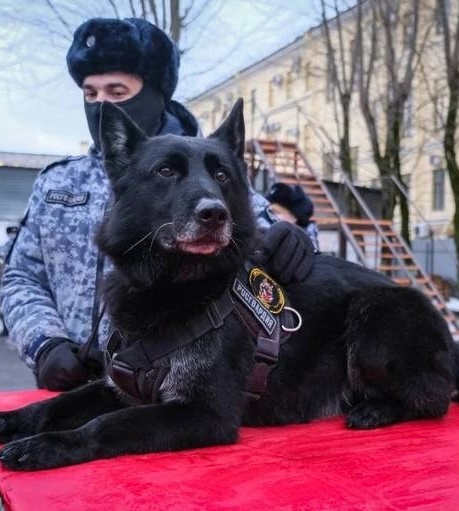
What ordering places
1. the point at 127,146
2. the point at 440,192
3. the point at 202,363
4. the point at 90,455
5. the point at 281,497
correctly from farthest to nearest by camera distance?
the point at 440,192 < the point at 127,146 < the point at 202,363 < the point at 90,455 < the point at 281,497

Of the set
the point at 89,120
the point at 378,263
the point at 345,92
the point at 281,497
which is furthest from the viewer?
the point at 345,92

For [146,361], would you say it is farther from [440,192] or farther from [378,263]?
[440,192]

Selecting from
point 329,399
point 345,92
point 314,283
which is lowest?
point 329,399

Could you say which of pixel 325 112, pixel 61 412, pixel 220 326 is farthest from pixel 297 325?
pixel 325 112

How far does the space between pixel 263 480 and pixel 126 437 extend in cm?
44

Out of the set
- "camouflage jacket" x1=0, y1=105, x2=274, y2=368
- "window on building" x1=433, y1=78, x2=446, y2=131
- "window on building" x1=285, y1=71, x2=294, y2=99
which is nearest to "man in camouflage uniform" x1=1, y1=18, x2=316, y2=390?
"camouflage jacket" x1=0, y1=105, x2=274, y2=368

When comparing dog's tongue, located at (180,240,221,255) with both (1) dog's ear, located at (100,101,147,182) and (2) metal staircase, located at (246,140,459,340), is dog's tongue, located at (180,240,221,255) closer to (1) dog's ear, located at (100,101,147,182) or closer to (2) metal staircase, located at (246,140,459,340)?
(1) dog's ear, located at (100,101,147,182)

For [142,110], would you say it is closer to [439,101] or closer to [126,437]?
[126,437]

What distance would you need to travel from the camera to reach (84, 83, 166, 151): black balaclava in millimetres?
2697

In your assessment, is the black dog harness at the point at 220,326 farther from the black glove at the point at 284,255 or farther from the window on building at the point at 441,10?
the window on building at the point at 441,10

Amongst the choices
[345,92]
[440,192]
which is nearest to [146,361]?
[345,92]

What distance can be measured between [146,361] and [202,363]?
0.55 ft

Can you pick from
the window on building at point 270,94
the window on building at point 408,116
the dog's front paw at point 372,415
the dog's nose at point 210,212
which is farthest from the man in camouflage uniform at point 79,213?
the window on building at point 270,94

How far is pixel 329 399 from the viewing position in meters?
2.36
